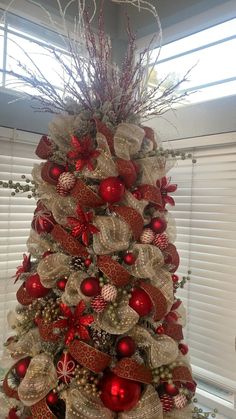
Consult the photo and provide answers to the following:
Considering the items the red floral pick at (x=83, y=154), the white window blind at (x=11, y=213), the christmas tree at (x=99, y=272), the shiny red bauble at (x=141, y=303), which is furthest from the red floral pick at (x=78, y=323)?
the white window blind at (x=11, y=213)

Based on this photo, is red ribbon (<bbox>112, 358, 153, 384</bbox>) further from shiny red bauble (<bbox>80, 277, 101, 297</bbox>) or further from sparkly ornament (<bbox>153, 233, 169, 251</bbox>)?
sparkly ornament (<bbox>153, 233, 169, 251</bbox>)

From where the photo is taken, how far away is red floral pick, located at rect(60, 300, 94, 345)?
31.5 inches

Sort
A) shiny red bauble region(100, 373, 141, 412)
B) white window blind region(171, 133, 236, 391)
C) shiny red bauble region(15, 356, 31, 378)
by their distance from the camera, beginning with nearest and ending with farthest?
shiny red bauble region(100, 373, 141, 412) < shiny red bauble region(15, 356, 31, 378) < white window blind region(171, 133, 236, 391)

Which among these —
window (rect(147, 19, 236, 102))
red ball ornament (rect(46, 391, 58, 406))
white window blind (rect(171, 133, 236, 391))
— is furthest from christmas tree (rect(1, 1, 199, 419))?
window (rect(147, 19, 236, 102))

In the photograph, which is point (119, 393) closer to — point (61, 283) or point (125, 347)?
point (125, 347)

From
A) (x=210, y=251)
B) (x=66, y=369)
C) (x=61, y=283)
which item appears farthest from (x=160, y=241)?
(x=210, y=251)

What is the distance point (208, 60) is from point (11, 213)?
109 cm

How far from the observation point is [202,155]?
1.47 m

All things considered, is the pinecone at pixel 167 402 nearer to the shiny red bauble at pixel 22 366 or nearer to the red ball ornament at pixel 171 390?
the red ball ornament at pixel 171 390

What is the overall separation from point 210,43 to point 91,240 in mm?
1152

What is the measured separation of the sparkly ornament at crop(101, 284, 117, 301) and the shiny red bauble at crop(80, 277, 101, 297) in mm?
15

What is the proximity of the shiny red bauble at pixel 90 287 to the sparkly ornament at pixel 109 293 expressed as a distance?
15 mm

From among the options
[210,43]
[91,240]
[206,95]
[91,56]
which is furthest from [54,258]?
[210,43]

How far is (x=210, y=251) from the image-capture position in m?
1.45
